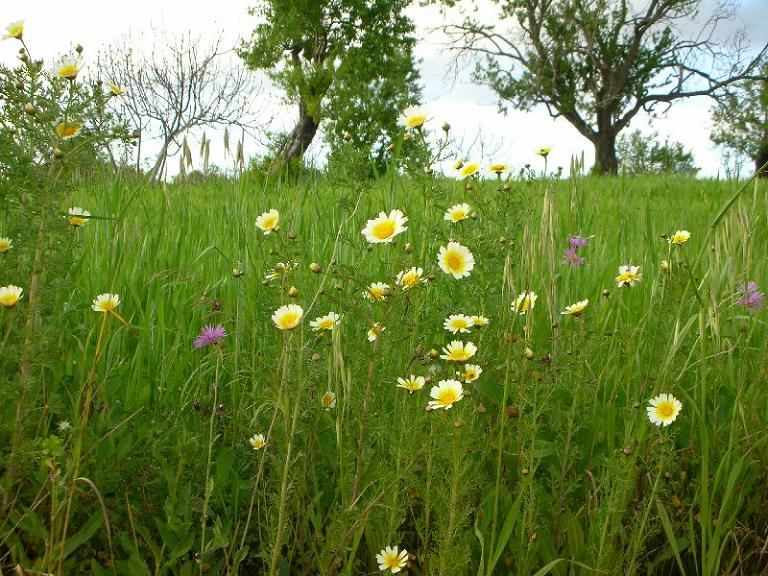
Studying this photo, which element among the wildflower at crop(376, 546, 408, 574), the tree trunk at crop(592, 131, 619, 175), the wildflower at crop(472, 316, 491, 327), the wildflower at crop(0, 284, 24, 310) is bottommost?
the wildflower at crop(376, 546, 408, 574)

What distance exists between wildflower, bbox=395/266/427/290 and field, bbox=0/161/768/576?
28 millimetres

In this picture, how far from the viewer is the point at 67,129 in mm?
1511

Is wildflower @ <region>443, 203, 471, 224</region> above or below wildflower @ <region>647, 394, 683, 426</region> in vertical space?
above

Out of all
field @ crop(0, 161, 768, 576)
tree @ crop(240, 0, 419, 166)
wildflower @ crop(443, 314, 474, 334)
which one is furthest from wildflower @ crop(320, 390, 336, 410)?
tree @ crop(240, 0, 419, 166)

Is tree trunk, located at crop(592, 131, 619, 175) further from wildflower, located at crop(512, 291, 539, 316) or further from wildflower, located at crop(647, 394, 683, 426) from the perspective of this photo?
wildflower, located at crop(647, 394, 683, 426)

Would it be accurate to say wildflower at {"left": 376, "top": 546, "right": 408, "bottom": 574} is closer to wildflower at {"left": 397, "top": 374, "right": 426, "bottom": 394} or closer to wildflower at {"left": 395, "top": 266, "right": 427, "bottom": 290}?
wildflower at {"left": 397, "top": 374, "right": 426, "bottom": 394}

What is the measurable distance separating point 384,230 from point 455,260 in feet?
0.65

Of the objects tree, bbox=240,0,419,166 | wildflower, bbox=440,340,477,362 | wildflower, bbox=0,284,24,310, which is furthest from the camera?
tree, bbox=240,0,419,166

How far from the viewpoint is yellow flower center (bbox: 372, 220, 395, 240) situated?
61.4 inches

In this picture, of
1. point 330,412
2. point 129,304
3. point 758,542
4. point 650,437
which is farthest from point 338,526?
point 129,304

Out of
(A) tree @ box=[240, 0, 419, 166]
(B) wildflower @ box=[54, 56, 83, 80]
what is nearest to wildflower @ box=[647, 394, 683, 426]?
(B) wildflower @ box=[54, 56, 83, 80]

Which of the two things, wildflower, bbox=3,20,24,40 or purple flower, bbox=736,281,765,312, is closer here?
wildflower, bbox=3,20,24,40

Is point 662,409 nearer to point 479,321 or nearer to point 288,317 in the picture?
point 479,321

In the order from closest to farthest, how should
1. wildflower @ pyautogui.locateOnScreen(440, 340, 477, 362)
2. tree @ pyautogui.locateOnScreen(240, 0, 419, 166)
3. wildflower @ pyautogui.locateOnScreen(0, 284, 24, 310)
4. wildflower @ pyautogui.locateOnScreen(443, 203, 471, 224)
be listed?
wildflower @ pyautogui.locateOnScreen(0, 284, 24, 310)
wildflower @ pyautogui.locateOnScreen(440, 340, 477, 362)
wildflower @ pyautogui.locateOnScreen(443, 203, 471, 224)
tree @ pyautogui.locateOnScreen(240, 0, 419, 166)
